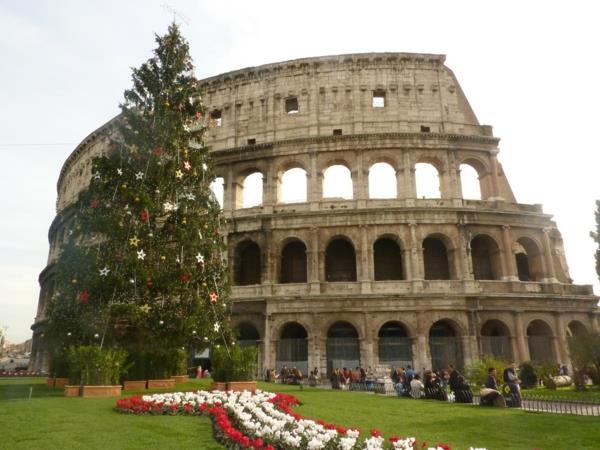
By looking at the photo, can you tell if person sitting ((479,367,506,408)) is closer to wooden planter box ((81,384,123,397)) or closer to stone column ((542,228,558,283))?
wooden planter box ((81,384,123,397))

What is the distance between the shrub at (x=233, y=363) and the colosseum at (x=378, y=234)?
9.70 meters

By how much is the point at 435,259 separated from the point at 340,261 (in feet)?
19.2

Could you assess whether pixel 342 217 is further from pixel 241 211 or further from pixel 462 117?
pixel 462 117

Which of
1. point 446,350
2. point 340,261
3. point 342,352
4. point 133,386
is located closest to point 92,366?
point 133,386

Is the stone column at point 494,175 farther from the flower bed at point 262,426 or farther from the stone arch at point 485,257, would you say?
the flower bed at point 262,426

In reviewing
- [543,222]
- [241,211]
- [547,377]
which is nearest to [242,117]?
[241,211]

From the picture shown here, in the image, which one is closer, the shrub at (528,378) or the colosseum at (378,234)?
the shrub at (528,378)

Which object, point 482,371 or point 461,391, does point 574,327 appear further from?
point 461,391

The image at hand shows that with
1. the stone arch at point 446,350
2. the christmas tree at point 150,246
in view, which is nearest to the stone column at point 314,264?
the stone arch at point 446,350

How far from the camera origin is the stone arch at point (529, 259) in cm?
2662

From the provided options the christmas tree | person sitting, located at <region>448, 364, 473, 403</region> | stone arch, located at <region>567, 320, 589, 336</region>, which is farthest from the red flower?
stone arch, located at <region>567, 320, 589, 336</region>

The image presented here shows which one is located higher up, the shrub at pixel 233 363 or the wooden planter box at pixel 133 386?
the shrub at pixel 233 363

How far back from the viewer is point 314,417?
9.97 m

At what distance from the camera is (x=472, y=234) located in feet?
85.0
